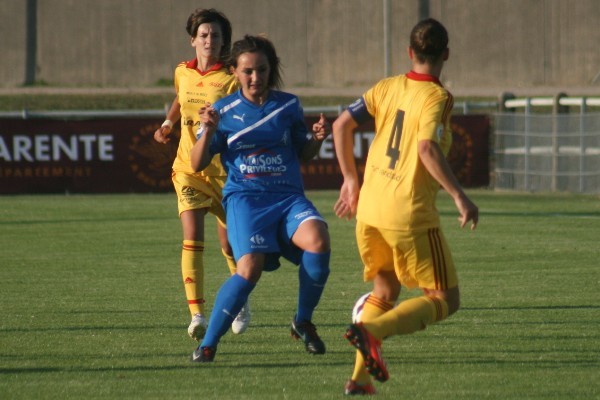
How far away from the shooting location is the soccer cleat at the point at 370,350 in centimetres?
550

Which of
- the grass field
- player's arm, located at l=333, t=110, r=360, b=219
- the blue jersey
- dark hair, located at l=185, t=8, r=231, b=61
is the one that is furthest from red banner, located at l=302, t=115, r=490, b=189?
player's arm, located at l=333, t=110, r=360, b=219

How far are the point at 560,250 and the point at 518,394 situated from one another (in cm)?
694

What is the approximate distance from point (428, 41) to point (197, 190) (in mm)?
2509

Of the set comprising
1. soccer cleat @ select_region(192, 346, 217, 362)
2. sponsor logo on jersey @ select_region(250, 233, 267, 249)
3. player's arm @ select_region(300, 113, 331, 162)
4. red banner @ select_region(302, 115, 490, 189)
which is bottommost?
red banner @ select_region(302, 115, 490, 189)

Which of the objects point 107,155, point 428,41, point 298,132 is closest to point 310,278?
point 298,132

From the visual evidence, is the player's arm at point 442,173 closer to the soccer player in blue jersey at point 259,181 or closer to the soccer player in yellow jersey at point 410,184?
the soccer player in yellow jersey at point 410,184

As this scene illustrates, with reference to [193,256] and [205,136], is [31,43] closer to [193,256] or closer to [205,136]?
[193,256]

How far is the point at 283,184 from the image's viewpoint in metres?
6.87

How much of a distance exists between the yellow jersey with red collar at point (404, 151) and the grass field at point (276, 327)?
2.70 ft

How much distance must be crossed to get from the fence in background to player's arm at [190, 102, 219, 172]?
1413 centimetres

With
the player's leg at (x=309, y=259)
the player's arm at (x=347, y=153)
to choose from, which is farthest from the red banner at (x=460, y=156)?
the player's arm at (x=347, y=153)

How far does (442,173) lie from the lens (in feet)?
18.6

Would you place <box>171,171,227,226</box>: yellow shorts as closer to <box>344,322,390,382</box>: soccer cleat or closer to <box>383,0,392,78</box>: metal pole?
<box>344,322,390,382</box>: soccer cleat

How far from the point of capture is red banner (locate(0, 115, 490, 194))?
68.3 ft
